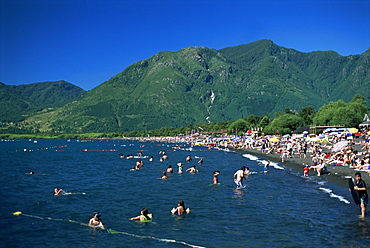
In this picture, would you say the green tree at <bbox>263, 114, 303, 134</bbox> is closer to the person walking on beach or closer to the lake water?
the lake water

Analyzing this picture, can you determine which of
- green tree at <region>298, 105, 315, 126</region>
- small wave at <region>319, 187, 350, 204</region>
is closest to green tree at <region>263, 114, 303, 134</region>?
green tree at <region>298, 105, 315, 126</region>

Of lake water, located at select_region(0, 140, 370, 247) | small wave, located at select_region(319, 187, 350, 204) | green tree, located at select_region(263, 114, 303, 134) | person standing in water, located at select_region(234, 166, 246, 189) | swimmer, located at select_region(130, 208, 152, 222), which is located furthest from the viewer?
green tree, located at select_region(263, 114, 303, 134)

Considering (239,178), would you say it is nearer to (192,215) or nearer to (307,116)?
(192,215)

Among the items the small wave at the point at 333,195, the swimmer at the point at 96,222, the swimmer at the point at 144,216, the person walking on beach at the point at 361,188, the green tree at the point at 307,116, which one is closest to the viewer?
the person walking on beach at the point at 361,188

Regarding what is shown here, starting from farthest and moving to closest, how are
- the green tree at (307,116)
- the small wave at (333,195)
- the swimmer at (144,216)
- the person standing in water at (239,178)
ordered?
1. the green tree at (307,116)
2. the person standing in water at (239,178)
3. the small wave at (333,195)
4. the swimmer at (144,216)

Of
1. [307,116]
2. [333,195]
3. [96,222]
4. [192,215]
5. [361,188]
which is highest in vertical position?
[307,116]

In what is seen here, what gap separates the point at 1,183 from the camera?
123 ft

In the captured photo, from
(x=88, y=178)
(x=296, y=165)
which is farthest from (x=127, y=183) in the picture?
(x=296, y=165)

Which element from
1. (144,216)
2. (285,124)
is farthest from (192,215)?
(285,124)

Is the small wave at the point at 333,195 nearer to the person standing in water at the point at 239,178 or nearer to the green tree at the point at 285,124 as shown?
the person standing in water at the point at 239,178

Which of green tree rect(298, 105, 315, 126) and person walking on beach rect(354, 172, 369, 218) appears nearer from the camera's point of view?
person walking on beach rect(354, 172, 369, 218)

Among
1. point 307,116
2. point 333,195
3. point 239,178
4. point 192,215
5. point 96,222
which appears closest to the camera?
point 96,222

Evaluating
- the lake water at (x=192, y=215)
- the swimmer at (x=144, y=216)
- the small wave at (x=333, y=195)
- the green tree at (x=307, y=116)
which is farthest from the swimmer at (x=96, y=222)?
the green tree at (x=307, y=116)

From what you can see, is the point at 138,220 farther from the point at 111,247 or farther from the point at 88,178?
the point at 88,178
